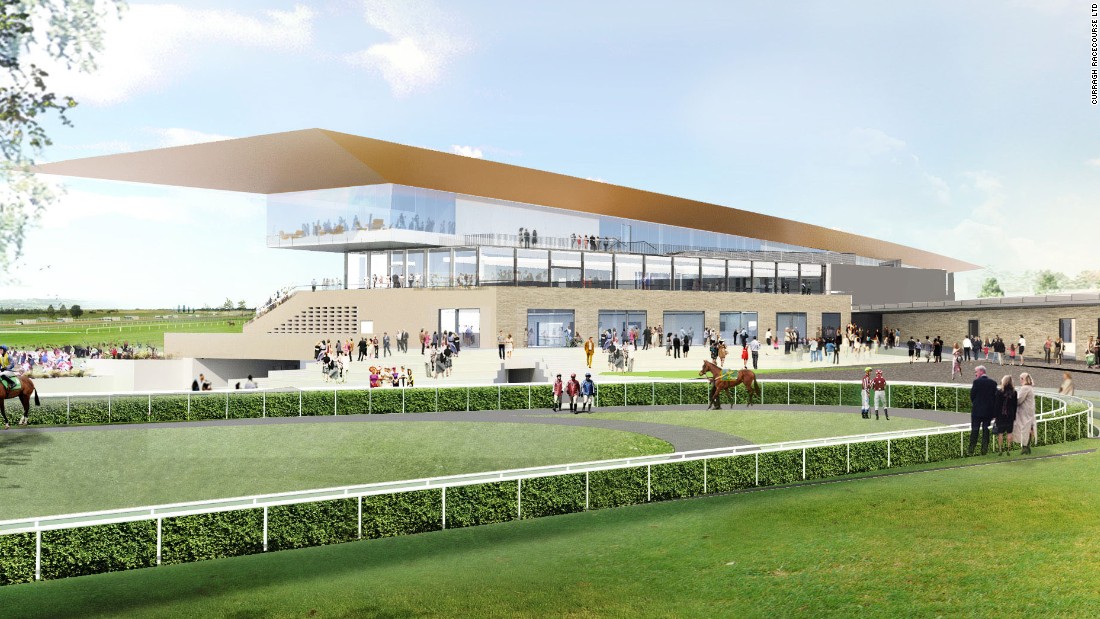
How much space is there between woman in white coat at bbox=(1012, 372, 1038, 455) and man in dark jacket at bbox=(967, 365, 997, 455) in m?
0.43

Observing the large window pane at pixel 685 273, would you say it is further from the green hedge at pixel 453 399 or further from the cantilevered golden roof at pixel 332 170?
the green hedge at pixel 453 399

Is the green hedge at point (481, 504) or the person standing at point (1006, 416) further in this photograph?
the person standing at point (1006, 416)

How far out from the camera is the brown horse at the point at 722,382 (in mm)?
25500

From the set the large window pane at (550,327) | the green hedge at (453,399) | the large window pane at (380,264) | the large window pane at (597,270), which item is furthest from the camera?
the large window pane at (597,270)

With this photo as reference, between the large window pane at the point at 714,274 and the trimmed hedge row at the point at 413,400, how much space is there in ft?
102

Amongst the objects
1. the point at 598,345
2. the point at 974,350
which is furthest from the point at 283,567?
the point at 974,350

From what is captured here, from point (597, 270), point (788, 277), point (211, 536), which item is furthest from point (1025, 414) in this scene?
point (788, 277)

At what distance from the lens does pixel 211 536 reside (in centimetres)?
1175

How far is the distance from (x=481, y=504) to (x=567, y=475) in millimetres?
1485

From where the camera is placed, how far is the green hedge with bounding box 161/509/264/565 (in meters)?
11.5

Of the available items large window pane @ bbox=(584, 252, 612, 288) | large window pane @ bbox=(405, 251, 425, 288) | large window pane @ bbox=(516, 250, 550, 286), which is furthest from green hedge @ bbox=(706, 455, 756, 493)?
large window pane @ bbox=(584, 252, 612, 288)

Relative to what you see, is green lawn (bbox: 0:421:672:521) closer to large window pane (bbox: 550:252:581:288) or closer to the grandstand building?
the grandstand building

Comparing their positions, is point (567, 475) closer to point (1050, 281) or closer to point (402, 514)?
point (402, 514)

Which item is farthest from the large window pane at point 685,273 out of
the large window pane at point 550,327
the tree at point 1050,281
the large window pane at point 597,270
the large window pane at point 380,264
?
the tree at point 1050,281
